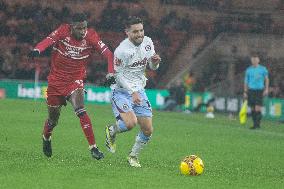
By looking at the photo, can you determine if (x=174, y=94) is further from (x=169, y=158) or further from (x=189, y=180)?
(x=189, y=180)

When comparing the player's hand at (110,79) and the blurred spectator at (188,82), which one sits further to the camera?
the blurred spectator at (188,82)

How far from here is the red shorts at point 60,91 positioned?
1144cm

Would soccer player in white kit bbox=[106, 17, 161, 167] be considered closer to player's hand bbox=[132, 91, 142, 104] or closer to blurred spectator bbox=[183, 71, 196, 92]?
player's hand bbox=[132, 91, 142, 104]

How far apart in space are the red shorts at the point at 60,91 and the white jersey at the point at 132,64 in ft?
2.27

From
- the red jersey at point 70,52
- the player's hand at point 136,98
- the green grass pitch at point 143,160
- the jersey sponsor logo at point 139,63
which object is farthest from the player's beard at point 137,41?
the green grass pitch at point 143,160

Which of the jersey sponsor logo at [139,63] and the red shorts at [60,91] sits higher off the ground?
the jersey sponsor logo at [139,63]

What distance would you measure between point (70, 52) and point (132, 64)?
1.01 m

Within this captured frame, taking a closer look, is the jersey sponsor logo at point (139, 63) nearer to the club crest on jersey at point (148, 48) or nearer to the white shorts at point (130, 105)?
the club crest on jersey at point (148, 48)

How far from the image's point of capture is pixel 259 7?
42406mm

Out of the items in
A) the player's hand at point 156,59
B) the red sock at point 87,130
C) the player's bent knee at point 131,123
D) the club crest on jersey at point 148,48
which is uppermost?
the club crest on jersey at point 148,48

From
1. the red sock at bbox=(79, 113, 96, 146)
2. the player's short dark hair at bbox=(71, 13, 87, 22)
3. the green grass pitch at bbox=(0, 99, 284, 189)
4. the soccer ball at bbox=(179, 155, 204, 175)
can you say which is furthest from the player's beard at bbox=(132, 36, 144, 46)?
the soccer ball at bbox=(179, 155, 204, 175)

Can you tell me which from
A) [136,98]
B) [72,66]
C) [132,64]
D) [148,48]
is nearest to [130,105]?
[136,98]

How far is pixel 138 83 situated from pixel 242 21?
104ft

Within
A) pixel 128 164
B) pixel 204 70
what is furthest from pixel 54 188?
pixel 204 70
